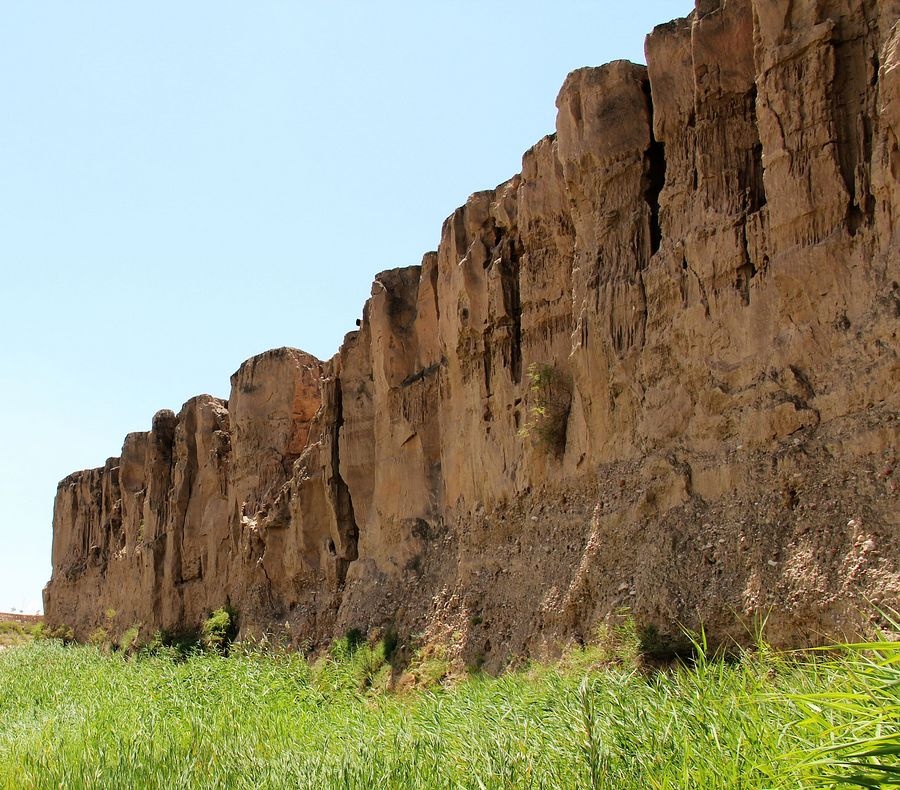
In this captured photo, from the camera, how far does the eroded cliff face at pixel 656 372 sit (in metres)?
11.5

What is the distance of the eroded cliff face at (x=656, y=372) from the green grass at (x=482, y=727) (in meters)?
1.27

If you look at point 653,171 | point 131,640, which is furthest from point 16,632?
point 653,171

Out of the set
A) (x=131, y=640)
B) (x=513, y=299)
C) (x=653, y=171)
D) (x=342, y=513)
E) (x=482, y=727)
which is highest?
(x=653, y=171)

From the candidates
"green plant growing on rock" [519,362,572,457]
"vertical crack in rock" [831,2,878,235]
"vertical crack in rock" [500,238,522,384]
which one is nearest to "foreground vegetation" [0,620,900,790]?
"green plant growing on rock" [519,362,572,457]

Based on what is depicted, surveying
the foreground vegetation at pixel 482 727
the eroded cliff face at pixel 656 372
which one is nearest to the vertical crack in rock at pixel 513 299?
the eroded cliff face at pixel 656 372

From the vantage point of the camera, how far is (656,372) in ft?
46.8

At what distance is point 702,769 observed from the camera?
21.7ft

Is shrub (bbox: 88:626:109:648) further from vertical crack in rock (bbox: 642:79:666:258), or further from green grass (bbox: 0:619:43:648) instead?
vertical crack in rock (bbox: 642:79:666:258)

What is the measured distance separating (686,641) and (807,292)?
401 cm

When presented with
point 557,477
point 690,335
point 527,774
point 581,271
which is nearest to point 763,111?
point 690,335

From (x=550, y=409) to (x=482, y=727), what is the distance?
23.7ft

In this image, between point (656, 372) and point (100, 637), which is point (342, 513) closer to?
point (656, 372)

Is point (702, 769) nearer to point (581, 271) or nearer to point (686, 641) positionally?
point (686, 641)

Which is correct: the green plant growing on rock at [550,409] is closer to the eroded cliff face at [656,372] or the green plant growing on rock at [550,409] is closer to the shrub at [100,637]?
the eroded cliff face at [656,372]
